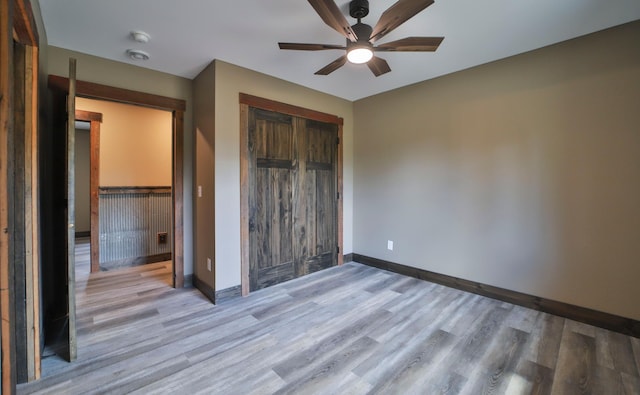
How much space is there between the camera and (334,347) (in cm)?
212

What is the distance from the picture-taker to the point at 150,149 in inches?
184

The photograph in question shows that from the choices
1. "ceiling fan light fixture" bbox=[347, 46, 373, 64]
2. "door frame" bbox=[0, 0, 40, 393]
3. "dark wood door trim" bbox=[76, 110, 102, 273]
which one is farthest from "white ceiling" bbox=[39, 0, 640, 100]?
"dark wood door trim" bbox=[76, 110, 102, 273]

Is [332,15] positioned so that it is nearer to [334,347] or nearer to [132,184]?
[334,347]

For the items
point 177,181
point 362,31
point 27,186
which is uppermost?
point 362,31

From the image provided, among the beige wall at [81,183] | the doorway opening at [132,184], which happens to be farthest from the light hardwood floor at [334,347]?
the beige wall at [81,183]

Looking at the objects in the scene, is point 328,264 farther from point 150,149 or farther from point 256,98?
point 150,149

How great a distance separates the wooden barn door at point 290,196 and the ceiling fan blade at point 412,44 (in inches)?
65.2

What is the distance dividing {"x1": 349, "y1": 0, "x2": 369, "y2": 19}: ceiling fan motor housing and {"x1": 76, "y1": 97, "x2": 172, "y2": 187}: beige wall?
11.8ft

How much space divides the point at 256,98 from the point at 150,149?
2639mm

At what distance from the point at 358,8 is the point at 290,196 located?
7.16 feet

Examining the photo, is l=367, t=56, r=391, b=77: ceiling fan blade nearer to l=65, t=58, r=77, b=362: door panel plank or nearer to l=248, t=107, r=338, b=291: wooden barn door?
l=248, t=107, r=338, b=291: wooden barn door

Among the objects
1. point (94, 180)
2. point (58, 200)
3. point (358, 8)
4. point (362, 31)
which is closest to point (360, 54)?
point (362, 31)

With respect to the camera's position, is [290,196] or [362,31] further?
[290,196]

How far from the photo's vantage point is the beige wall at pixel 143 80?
2637mm
